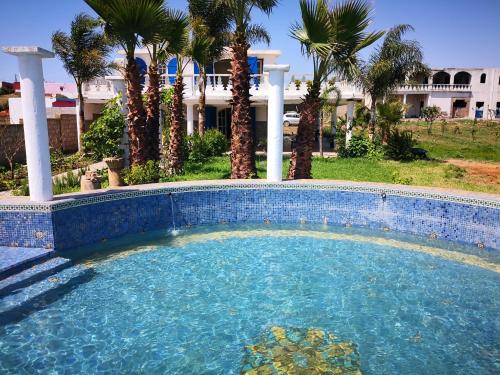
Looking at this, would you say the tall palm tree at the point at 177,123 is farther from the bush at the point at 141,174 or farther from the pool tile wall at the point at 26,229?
the pool tile wall at the point at 26,229

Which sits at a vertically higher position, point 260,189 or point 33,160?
point 33,160

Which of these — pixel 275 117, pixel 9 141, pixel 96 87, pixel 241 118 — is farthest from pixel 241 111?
pixel 96 87

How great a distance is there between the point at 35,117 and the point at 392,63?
739 inches

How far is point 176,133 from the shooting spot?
554 inches

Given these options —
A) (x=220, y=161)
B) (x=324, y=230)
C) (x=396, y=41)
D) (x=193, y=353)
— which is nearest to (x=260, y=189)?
(x=324, y=230)

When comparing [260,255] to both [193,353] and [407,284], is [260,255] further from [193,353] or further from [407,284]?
[193,353]

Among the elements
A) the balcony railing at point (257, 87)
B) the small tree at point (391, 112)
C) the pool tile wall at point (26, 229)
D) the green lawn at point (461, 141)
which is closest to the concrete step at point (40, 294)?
the pool tile wall at point (26, 229)

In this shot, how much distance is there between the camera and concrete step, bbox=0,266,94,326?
5.84 metres

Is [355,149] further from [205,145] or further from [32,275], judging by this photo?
[32,275]

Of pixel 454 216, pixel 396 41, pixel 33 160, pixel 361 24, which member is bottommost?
pixel 454 216

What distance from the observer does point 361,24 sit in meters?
10.5

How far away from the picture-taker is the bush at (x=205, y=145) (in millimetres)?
18312

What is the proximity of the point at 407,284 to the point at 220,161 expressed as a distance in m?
12.2

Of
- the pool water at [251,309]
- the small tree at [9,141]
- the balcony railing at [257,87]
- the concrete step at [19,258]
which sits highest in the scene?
the balcony railing at [257,87]
